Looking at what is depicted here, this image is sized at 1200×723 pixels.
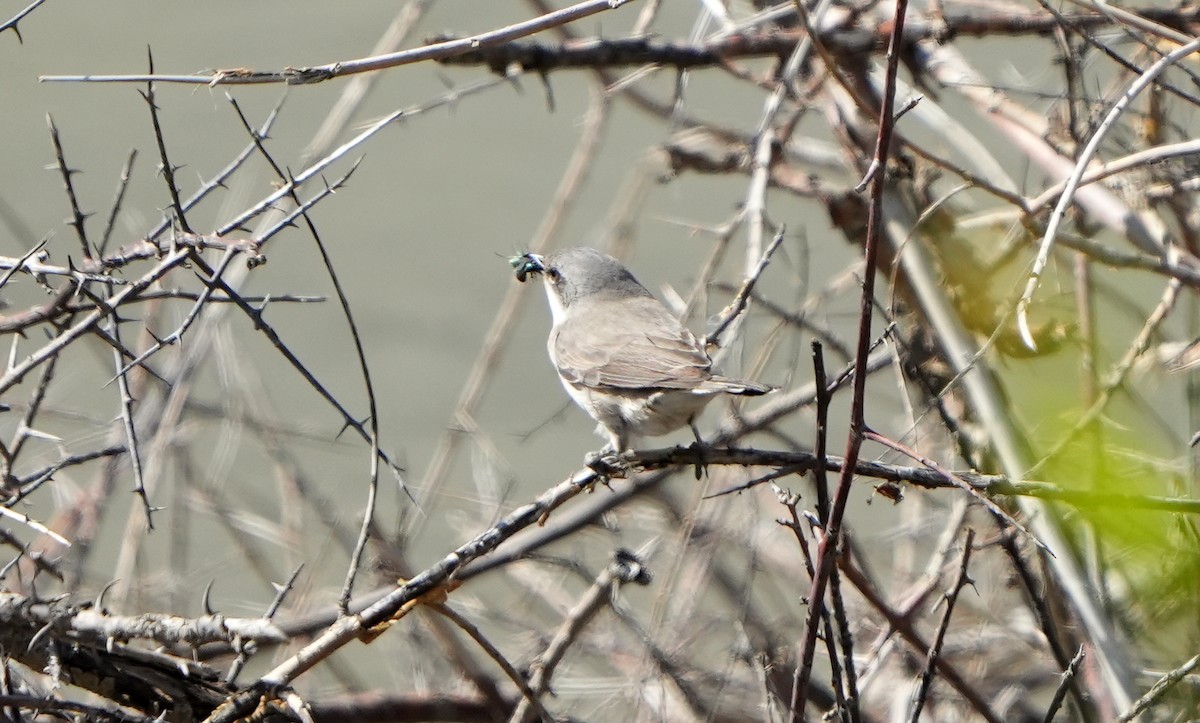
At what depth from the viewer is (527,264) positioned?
5.84 metres

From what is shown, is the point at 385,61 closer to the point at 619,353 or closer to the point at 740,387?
the point at 740,387

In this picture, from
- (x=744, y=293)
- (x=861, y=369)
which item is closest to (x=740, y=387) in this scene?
(x=744, y=293)

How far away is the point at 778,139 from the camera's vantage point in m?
4.68

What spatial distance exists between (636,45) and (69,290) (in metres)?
2.33

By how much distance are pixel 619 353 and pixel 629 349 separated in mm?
47

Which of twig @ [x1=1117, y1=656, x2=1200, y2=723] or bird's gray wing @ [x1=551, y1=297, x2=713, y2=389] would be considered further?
bird's gray wing @ [x1=551, y1=297, x2=713, y2=389]

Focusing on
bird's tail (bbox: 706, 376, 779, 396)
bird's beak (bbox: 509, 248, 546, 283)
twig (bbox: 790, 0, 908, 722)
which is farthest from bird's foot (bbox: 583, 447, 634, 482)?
bird's beak (bbox: 509, 248, 546, 283)

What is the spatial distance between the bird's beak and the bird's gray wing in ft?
0.90

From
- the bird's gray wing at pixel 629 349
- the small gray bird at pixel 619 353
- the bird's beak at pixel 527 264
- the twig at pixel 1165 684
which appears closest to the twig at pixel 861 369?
the twig at pixel 1165 684

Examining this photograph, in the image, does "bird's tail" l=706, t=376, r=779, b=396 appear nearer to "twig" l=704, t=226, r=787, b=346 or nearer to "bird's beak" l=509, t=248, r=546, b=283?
"twig" l=704, t=226, r=787, b=346

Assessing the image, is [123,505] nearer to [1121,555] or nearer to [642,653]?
[642,653]

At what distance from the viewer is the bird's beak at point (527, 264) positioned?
5797 mm

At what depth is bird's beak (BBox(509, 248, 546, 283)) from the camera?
19.0 ft

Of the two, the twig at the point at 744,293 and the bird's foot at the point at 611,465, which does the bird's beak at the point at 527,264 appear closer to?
the twig at the point at 744,293
